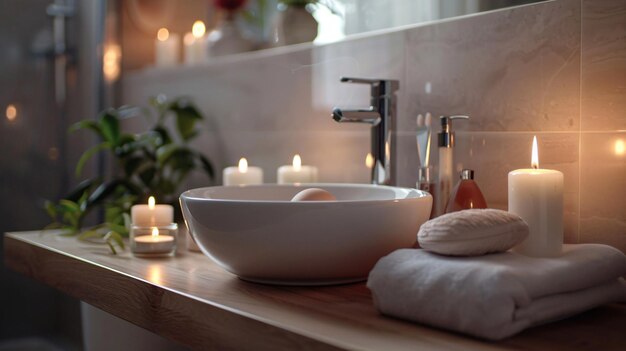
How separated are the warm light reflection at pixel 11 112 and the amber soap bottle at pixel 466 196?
62.9 inches

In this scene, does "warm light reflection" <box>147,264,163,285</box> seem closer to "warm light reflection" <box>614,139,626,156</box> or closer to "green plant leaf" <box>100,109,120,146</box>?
"warm light reflection" <box>614,139,626,156</box>

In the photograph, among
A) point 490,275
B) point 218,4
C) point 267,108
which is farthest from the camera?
point 218,4

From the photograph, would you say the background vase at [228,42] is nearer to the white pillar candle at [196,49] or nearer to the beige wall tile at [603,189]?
the white pillar candle at [196,49]

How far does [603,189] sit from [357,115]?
1.30 ft

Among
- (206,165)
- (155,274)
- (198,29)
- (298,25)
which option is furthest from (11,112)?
(155,274)

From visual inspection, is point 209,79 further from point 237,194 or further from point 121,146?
point 237,194

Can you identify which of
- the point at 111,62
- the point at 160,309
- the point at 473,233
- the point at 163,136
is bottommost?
the point at 160,309

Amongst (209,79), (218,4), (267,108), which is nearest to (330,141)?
(267,108)

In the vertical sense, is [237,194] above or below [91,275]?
above

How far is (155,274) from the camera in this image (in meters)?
0.98

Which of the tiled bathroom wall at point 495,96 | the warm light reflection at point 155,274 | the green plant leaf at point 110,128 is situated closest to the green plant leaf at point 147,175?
the green plant leaf at point 110,128

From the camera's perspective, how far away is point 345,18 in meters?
1.48

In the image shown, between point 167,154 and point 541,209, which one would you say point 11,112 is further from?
point 541,209

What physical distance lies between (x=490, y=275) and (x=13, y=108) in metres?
1.84
